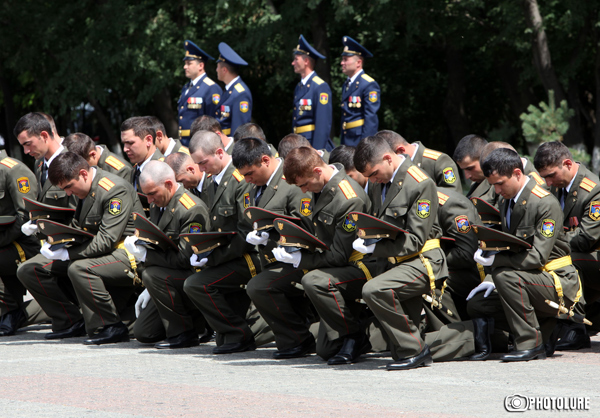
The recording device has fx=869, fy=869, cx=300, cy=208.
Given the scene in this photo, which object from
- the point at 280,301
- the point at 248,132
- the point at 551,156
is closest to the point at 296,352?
the point at 280,301

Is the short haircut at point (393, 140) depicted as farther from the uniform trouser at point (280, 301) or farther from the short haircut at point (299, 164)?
the uniform trouser at point (280, 301)

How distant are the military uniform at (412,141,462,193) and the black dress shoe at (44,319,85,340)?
3.48 meters

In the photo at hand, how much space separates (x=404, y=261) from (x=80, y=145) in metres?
3.72

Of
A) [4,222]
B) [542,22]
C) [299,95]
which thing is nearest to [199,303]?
[4,222]

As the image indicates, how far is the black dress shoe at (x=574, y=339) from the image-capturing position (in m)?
6.85

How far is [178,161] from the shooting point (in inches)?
308

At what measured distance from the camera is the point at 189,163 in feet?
25.7

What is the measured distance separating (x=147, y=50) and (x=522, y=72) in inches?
298

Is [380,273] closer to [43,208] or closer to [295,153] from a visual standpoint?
[295,153]

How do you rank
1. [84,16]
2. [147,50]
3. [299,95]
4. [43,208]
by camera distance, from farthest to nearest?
1. [84,16]
2. [147,50]
3. [299,95]
4. [43,208]

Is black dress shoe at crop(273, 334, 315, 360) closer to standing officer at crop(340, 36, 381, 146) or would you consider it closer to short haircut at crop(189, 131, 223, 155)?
short haircut at crop(189, 131, 223, 155)

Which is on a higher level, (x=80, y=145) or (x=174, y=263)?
(x=80, y=145)

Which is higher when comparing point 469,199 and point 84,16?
point 84,16

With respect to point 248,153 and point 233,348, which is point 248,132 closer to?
point 248,153
